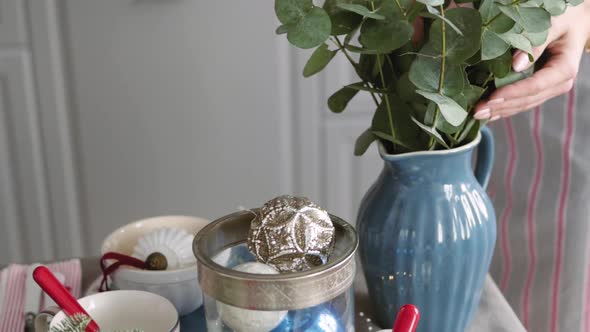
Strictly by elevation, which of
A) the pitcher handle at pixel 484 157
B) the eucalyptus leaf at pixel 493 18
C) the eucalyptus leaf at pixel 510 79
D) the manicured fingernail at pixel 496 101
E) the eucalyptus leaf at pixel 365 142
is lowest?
the pitcher handle at pixel 484 157

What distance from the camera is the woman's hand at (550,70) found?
59cm

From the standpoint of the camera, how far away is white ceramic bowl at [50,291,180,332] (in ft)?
1.89

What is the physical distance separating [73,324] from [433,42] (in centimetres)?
34

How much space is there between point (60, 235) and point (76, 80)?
1.26ft

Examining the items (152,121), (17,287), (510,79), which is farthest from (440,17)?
(152,121)

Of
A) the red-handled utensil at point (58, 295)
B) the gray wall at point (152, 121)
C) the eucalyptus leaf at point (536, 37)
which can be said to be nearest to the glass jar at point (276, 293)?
the red-handled utensil at point (58, 295)

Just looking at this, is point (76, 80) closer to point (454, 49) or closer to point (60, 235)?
point (60, 235)

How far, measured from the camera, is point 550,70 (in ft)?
2.10

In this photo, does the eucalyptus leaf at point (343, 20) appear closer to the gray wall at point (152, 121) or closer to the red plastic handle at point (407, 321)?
the red plastic handle at point (407, 321)

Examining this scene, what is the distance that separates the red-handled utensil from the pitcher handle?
15.1 inches

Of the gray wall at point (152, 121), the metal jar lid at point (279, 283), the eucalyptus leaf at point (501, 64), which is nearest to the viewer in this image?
the metal jar lid at point (279, 283)

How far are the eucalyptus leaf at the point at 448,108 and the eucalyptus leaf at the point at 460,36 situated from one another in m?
0.03

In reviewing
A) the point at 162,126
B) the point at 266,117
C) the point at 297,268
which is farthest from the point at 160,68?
Answer: the point at 297,268

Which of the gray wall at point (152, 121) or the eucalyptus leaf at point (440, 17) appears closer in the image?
the eucalyptus leaf at point (440, 17)
